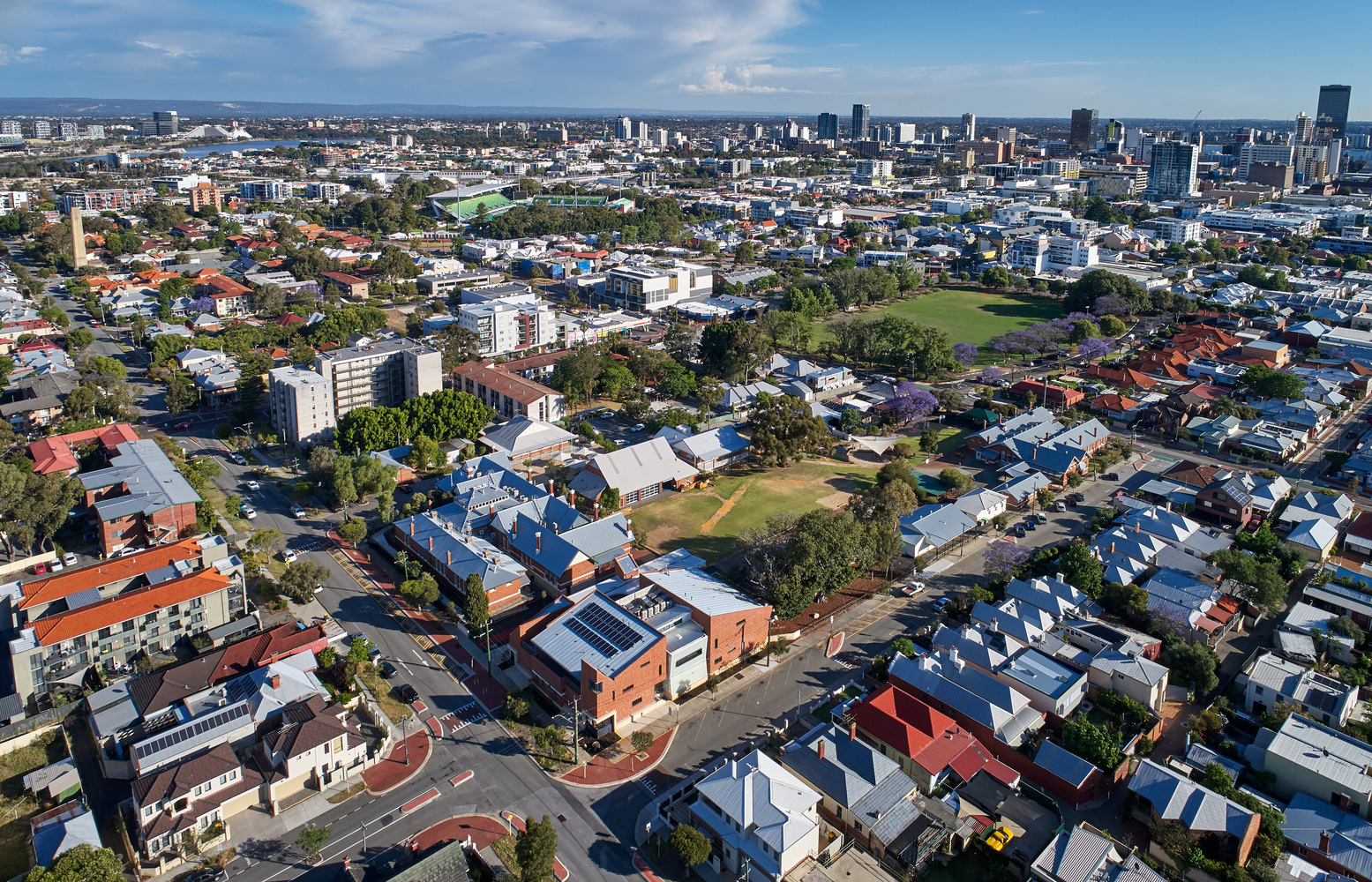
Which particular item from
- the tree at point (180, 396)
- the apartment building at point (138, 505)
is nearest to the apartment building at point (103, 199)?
the tree at point (180, 396)

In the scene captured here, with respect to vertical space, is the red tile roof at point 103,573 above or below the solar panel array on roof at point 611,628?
above

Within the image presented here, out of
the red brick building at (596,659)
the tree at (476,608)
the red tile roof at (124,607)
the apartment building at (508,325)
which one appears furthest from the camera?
the apartment building at (508,325)

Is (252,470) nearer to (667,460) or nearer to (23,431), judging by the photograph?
(23,431)

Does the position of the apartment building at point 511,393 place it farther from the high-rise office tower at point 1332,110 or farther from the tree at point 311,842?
the high-rise office tower at point 1332,110

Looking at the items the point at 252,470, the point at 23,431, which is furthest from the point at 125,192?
the point at 252,470

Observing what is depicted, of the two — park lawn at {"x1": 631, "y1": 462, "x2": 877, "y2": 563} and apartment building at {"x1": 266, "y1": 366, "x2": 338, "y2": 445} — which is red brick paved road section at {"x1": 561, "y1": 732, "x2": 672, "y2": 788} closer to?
park lawn at {"x1": 631, "y1": 462, "x2": 877, "y2": 563}
